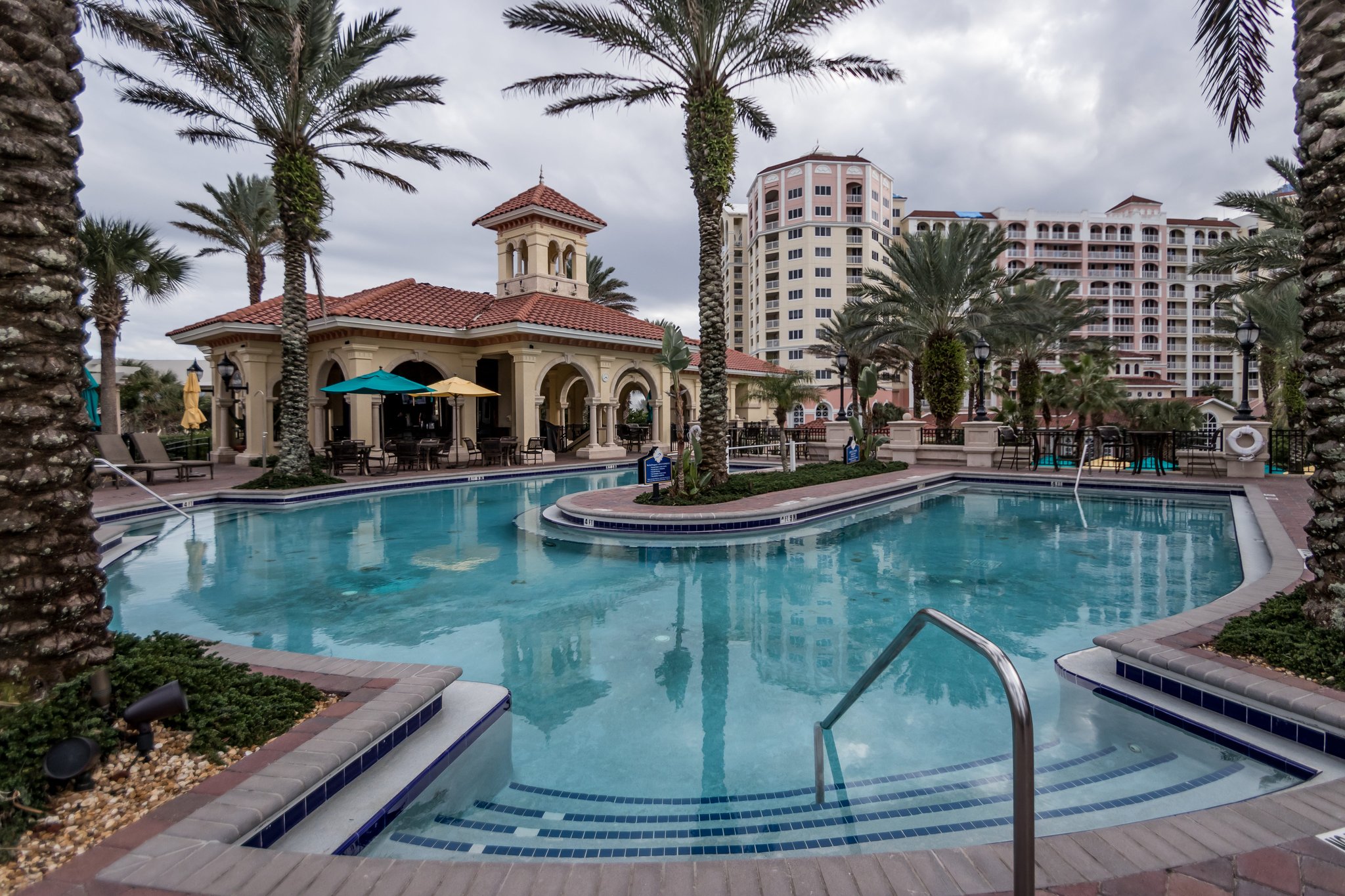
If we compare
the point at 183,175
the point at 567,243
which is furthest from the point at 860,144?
the point at 183,175

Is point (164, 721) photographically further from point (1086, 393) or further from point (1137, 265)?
point (1137, 265)

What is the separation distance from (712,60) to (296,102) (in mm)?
9296

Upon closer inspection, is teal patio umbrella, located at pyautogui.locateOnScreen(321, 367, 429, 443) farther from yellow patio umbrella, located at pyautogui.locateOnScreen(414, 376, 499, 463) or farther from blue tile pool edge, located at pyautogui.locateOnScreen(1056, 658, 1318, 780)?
blue tile pool edge, located at pyautogui.locateOnScreen(1056, 658, 1318, 780)

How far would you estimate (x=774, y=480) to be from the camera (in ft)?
47.4

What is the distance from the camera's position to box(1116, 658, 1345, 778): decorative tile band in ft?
10.5

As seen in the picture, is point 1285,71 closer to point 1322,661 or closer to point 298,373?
point 1322,661

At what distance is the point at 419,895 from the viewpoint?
2.17 m

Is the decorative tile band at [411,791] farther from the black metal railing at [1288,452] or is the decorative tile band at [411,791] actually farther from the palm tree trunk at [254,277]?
the palm tree trunk at [254,277]

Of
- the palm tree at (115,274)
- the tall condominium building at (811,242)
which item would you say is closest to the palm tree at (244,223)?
the palm tree at (115,274)

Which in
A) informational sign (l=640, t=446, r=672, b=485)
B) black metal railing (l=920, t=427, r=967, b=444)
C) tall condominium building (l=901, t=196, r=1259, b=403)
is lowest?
informational sign (l=640, t=446, r=672, b=485)

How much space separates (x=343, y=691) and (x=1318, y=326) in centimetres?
637

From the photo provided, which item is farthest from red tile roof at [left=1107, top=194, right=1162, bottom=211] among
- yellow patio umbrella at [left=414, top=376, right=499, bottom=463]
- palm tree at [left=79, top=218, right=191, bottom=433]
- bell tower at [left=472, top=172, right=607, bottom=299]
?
palm tree at [left=79, top=218, right=191, bottom=433]

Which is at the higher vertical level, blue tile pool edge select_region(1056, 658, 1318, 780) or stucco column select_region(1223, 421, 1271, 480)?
stucco column select_region(1223, 421, 1271, 480)

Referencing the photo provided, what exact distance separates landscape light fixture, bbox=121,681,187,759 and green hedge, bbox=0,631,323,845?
0.11 meters
